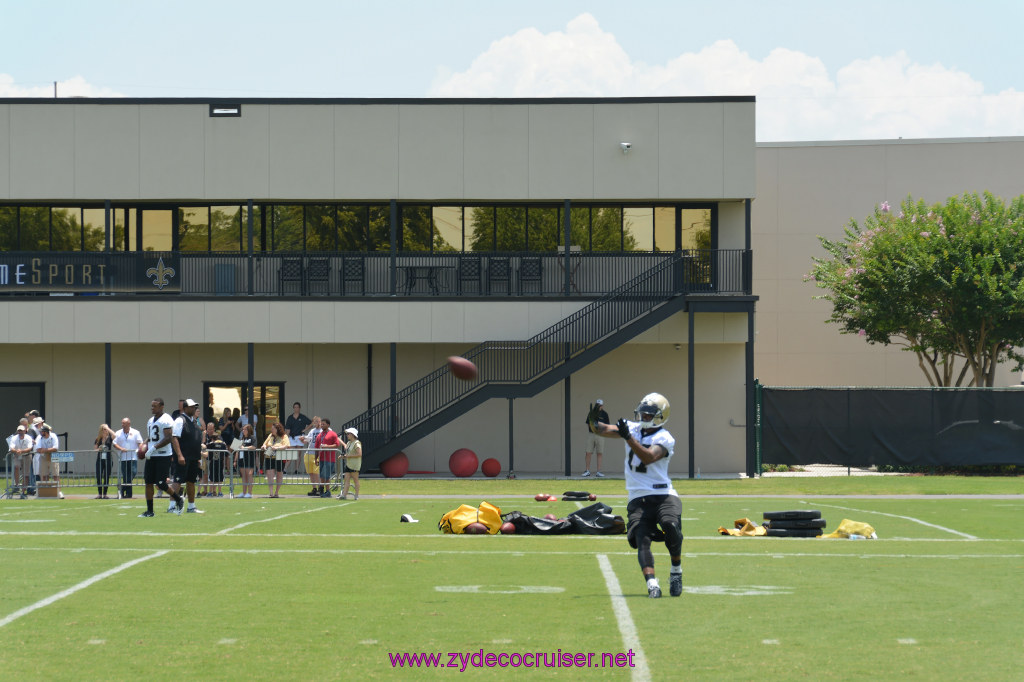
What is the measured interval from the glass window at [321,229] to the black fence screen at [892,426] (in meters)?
13.4

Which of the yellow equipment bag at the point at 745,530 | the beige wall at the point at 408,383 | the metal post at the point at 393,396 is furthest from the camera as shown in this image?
the beige wall at the point at 408,383

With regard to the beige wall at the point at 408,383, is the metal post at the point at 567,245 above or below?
above

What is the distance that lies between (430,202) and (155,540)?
2155 cm

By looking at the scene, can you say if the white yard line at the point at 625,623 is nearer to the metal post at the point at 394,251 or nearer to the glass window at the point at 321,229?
the metal post at the point at 394,251

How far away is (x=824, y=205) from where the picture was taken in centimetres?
4778

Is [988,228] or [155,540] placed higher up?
[988,228]

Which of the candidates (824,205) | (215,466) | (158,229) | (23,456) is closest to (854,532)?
(215,466)

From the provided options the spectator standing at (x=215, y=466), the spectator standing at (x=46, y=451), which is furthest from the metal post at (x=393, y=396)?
the spectator standing at (x=46, y=451)

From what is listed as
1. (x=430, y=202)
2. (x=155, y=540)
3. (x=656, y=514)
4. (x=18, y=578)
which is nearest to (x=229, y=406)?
(x=430, y=202)

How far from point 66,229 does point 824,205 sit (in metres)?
27.0

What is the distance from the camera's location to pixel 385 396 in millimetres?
37406

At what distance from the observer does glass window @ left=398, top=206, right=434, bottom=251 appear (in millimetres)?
37781

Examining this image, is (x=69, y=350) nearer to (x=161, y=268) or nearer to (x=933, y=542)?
(x=161, y=268)

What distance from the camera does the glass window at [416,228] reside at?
1487 inches
